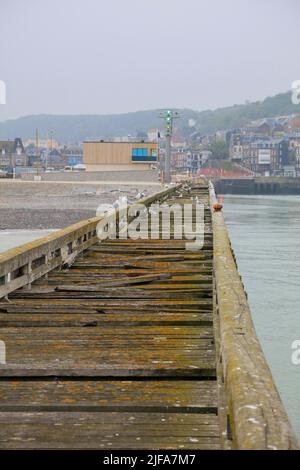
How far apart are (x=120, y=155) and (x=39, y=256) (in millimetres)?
91295

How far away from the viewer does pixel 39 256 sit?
33.8 ft

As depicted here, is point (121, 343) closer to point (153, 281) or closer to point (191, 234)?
point (153, 281)

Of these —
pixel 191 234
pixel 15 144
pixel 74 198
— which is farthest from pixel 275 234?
pixel 15 144

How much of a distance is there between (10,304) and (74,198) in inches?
2071

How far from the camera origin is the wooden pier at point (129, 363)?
4297 millimetres

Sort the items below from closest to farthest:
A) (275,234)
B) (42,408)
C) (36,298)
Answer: (42,408)
(36,298)
(275,234)

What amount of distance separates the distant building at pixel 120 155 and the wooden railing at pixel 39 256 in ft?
278

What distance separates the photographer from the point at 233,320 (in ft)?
18.0

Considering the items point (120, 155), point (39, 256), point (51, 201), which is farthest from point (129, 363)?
point (120, 155)

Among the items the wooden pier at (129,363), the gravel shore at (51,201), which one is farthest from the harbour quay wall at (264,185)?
the wooden pier at (129,363)

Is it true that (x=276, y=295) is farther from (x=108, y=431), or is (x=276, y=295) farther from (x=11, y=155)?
(x=11, y=155)

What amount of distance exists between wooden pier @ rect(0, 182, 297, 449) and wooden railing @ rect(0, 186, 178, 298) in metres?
0.03

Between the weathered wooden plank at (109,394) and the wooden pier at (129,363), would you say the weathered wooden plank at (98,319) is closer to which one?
the wooden pier at (129,363)

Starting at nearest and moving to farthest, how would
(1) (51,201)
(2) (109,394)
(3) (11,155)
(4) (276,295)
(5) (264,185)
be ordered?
(2) (109,394), (4) (276,295), (1) (51,201), (5) (264,185), (3) (11,155)
